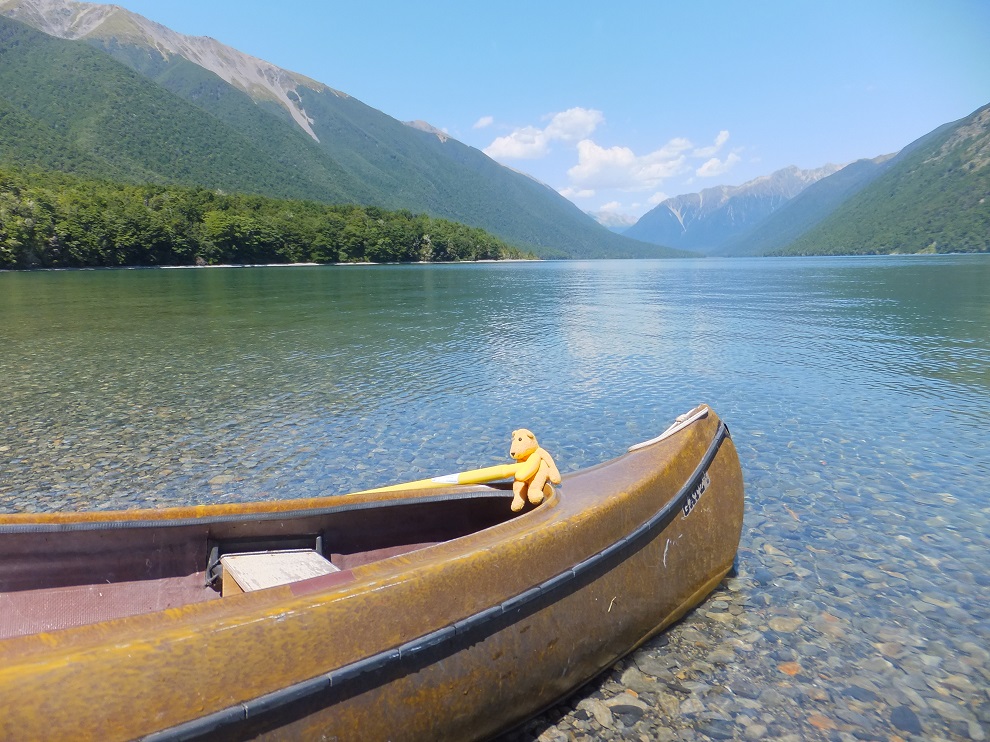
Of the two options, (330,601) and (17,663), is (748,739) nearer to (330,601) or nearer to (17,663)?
(330,601)

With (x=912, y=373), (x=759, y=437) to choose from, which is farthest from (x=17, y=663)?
(x=912, y=373)

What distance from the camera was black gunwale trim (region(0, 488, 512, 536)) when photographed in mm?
4746

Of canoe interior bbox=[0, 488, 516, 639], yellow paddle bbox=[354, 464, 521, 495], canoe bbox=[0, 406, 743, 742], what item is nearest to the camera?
canoe bbox=[0, 406, 743, 742]

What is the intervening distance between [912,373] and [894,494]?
12.4 metres

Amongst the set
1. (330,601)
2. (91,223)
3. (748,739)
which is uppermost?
(91,223)

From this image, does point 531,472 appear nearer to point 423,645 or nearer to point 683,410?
point 423,645

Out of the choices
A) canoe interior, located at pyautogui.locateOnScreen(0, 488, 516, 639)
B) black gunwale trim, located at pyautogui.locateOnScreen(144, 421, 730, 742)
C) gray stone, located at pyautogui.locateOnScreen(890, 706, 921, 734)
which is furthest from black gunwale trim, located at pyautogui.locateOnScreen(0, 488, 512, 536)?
gray stone, located at pyautogui.locateOnScreen(890, 706, 921, 734)

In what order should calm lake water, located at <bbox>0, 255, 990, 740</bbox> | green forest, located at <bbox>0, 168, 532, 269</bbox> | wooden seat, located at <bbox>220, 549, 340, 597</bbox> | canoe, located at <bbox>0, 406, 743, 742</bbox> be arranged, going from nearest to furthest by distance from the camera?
canoe, located at <bbox>0, 406, 743, 742</bbox>
wooden seat, located at <bbox>220, 549, 340, 597</bbox>
calm lake water, located at <bbox>0, 255, 990, 740</bbox>
green forest, located at <bbox>0, 168, 532, 269</bbox>

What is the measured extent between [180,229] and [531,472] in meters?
123

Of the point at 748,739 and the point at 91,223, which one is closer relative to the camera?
the point at 748,739

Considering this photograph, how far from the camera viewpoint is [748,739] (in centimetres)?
486

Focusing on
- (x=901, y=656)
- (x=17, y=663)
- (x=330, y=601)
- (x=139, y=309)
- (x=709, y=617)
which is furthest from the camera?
(x=139, y=309)

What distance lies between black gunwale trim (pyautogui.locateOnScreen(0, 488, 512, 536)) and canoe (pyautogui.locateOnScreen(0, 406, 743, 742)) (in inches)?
0.6

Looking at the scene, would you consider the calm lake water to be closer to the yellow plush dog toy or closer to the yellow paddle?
the yellow plush dog toy
